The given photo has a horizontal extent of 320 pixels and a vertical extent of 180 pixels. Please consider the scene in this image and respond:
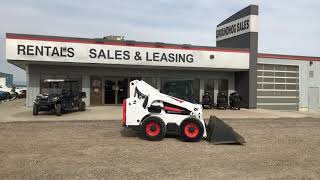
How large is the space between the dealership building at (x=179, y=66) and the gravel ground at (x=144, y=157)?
410 inches

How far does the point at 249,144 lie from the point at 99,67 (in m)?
16.8

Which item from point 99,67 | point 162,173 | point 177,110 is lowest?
point 162,173

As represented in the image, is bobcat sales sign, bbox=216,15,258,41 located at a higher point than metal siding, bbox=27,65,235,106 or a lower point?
higher

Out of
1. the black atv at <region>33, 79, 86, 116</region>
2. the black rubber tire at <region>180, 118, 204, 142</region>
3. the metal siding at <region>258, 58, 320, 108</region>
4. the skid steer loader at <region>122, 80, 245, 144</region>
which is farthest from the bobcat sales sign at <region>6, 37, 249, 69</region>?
the black rubber tire at <region>180, 118, 204, 142</region>

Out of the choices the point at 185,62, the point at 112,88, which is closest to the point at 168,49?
the point at 185,62

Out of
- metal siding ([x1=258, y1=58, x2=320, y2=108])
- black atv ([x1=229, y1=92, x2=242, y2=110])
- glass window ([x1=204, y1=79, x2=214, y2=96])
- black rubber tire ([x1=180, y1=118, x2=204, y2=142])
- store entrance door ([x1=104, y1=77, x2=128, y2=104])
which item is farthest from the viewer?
metal siding ([x1=258, y1=58, x2=320, y2=108])

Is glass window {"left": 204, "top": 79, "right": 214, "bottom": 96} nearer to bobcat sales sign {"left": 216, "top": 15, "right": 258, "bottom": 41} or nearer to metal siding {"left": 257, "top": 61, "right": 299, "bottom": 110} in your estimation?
metal siding {"left": 257, "top": 61, "right": 299, "bottom": 110}

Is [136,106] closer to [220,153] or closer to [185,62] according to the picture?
[220,153]

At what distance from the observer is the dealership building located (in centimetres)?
2369

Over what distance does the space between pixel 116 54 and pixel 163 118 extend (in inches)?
527

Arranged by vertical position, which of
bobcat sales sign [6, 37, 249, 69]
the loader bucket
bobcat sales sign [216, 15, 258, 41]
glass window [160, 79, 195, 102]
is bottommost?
the loader bucket

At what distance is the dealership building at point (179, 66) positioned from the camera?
23.7m

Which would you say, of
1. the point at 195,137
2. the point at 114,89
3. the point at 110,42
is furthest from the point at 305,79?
the point at 195,137

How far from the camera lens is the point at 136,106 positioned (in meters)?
12.0
